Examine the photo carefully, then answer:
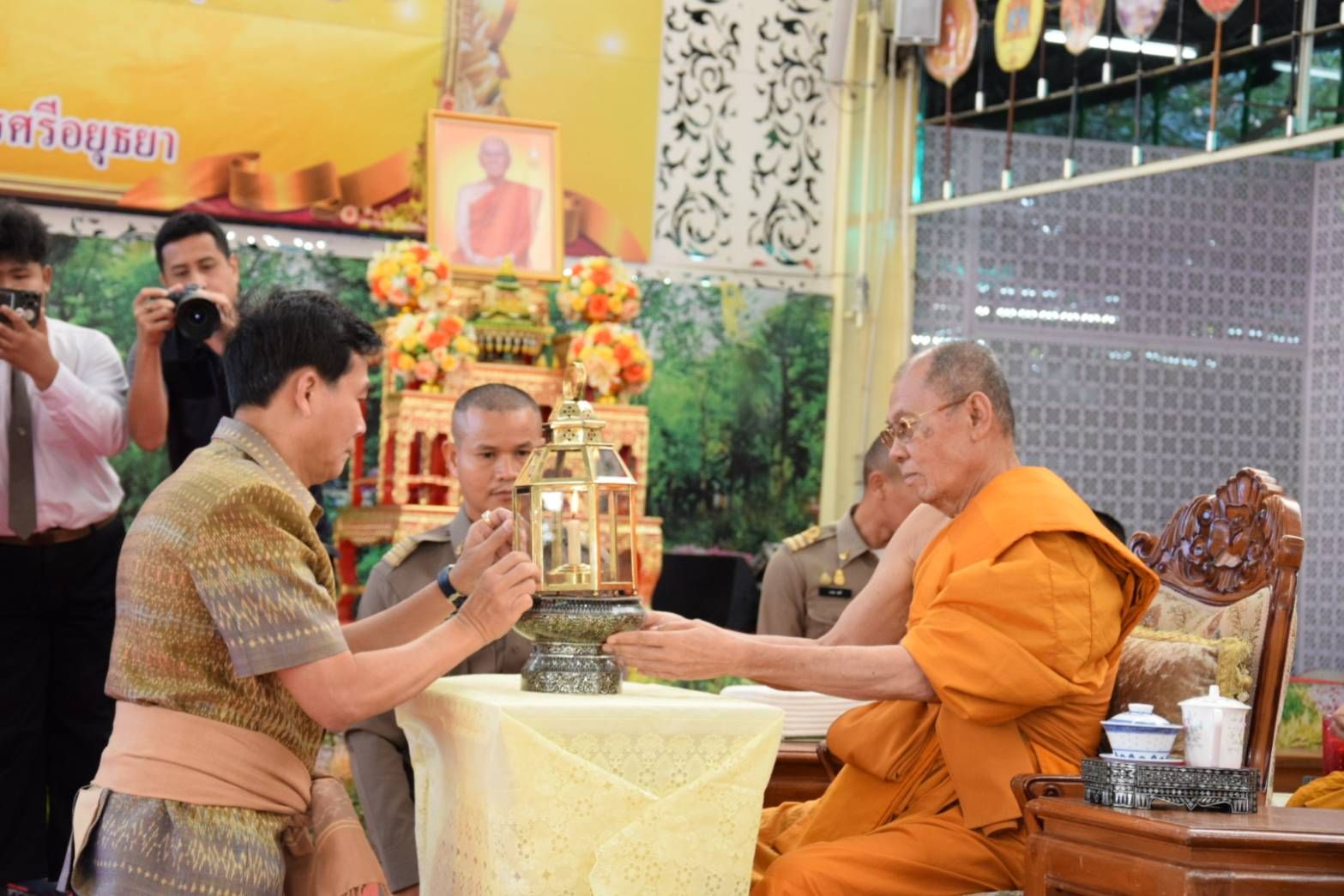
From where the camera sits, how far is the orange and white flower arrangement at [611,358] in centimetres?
695

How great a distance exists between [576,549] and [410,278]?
418 centimetres

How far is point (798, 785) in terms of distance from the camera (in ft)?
12.9

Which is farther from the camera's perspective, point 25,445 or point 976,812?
point 25,445

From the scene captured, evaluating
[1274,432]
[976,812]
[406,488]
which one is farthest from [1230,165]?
[976,812]

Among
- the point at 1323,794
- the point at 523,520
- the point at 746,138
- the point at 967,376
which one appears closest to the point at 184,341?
the point at 523,520

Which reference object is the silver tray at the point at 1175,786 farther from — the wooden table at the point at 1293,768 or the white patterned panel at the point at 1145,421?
the white patterned panel at the point at 1145,421

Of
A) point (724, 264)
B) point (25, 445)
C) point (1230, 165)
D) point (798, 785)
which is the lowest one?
point (798, 785)

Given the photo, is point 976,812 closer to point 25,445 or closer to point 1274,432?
point 25,445

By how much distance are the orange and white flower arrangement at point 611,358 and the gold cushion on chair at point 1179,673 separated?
384 centimetres

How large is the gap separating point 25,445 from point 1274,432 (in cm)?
660

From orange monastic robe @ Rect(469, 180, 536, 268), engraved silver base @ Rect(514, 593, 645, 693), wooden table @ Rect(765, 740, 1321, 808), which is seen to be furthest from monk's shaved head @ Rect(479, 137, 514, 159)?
engraved silver base @ Rect(514, 593, 645, 693)

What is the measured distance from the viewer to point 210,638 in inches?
103

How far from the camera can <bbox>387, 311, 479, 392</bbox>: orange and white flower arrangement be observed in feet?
22.1

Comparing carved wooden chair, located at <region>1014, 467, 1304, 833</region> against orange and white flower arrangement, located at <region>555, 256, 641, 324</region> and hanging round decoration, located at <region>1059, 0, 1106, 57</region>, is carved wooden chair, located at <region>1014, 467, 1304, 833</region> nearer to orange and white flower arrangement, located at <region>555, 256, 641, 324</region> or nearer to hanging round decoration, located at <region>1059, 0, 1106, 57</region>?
orange and white flower arrangement, located at <region>555, 256, 641, 324</region>
